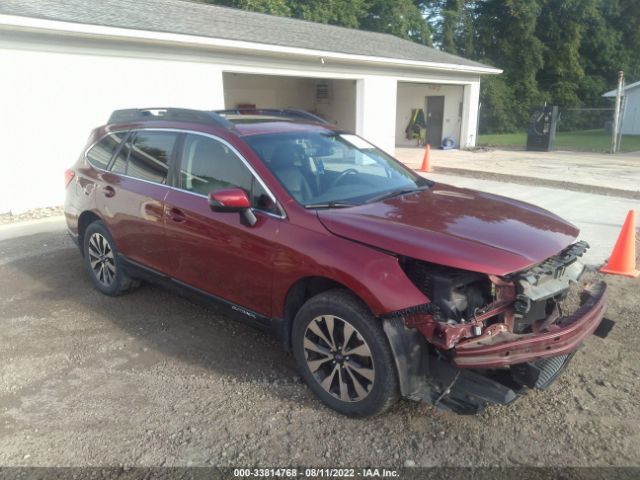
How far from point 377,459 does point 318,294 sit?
1005mm

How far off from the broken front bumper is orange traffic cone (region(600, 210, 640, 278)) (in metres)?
3.30

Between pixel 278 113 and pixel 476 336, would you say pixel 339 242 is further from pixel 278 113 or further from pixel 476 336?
pixel 278 113

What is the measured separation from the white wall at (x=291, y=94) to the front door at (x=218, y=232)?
13.7 meters

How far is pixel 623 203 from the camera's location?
9531 mm

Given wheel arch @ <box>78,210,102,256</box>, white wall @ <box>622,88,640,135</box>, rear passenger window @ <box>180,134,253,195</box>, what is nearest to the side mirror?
rear passenger window @ <box>180,134,253,195</box>

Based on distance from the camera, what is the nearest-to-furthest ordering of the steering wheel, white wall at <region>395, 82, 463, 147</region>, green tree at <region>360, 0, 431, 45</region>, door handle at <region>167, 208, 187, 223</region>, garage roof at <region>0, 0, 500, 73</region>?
the steering wheel < door handle at <region>167, 208, 187, 223</region> < garage roof at <region>0, 0, 500, 73</region> < white wall at <region>395, 82, 463, 147</region> < green tree at <region>360, 0, 431, 45</region>

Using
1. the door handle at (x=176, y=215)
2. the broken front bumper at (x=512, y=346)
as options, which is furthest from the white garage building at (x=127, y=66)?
the broken front bumper at (x=512, y=346)

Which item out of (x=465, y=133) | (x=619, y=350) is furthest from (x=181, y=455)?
(x=465, y=133)

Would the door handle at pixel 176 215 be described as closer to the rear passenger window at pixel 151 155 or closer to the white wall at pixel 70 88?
the rear passenger window at pixel 151 155

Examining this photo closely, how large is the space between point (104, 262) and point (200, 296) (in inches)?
64.5

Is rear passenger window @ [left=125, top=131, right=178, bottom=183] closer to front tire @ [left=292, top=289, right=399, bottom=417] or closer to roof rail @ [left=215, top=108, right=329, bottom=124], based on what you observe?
roof rail @ [left=215, top=108, right=329, bottom=124]

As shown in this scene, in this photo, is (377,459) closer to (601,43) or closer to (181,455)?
(181,455)

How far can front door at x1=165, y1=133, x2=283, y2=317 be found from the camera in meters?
3.40

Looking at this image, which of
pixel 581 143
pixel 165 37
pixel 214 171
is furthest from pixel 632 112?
pixel 214 171
